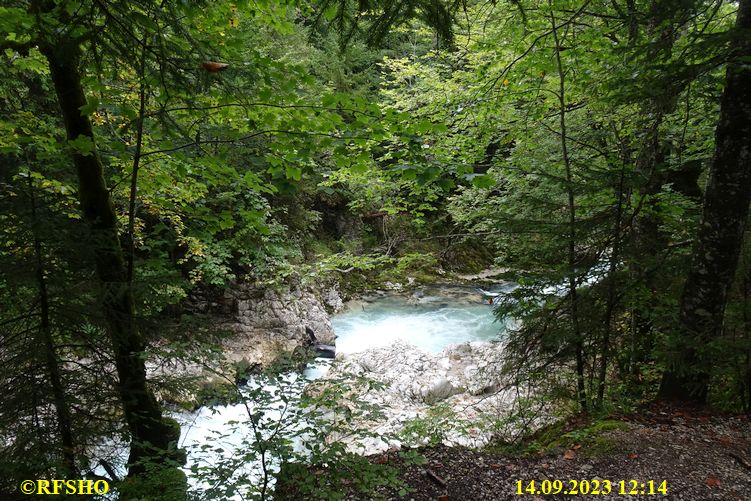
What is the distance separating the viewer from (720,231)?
3.66m

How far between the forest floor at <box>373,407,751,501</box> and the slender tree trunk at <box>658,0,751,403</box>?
57cm

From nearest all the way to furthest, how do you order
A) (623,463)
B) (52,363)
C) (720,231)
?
(52,363), (623,463), (720,231)

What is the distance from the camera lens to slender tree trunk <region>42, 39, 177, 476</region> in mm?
2916

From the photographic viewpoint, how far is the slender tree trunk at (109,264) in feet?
9.57

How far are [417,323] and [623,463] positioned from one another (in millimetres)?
9140

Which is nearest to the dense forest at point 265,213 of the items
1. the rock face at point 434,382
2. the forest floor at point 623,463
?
the forest floor at point 623,463

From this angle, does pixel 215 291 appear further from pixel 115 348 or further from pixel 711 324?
pixel 711 324

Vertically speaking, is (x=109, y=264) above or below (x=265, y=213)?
below

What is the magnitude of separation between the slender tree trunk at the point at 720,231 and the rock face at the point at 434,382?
3.05 meters

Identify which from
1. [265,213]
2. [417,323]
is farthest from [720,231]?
[417,323]

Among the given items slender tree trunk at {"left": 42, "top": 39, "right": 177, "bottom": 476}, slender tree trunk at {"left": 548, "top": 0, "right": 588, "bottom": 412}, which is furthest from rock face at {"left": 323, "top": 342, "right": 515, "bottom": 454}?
slender tree trunk at {"left": 42, "top": 39, "right": 177, "bottom": 476}

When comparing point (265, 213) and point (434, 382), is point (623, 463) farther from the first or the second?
point (434, 382)

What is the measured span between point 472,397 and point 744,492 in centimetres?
536

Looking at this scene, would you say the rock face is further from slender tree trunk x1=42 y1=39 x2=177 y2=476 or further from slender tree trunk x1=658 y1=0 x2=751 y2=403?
slender tree trunk x1=42 y1=39 x2=177 y2=476
